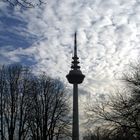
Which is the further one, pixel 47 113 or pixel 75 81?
pixel 75 81

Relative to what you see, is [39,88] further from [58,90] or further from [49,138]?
[49,138]

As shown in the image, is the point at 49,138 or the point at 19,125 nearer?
the point at 19,125

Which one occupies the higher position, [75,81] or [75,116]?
[75,81]

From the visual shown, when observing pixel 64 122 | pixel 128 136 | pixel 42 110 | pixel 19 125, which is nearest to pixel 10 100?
pixel 19 125

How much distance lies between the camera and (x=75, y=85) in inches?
2377

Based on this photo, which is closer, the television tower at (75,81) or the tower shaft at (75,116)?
the tower shaft at (75,116)

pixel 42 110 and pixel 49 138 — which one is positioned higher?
pixel 42 110

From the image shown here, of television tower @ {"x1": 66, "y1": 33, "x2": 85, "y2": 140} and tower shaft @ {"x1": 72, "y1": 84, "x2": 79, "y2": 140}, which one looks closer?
tower shaft @ {"x1": 72, "y1": 84, "x2": 79, "y2": 140}

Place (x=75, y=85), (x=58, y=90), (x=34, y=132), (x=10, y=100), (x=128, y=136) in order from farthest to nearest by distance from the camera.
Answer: (x=75, y=85) < (x=58, y=90) < (x=34, y=132) < (x=10, y=100) < (x=128, y=136)

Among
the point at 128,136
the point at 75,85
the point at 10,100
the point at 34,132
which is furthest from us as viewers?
the point at 75,85

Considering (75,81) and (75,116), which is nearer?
(75,116)

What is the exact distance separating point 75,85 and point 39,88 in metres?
20.4

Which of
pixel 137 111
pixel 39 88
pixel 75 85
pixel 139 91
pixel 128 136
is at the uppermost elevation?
pixel 75 85

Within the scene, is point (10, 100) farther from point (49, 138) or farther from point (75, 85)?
point (75, 85)
